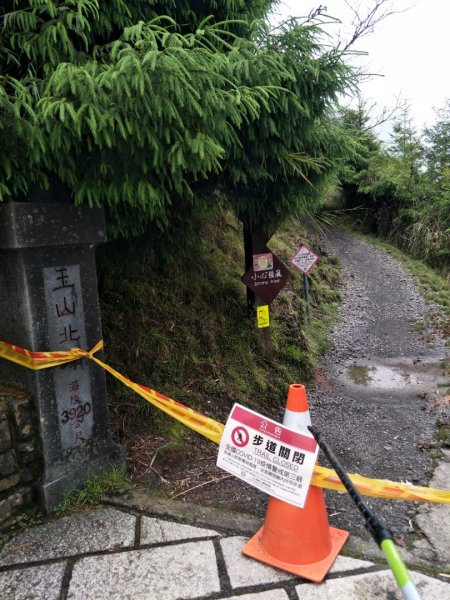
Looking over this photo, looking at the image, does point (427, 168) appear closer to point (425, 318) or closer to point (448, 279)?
point (448, 279)

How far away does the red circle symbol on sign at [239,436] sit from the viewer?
292cm

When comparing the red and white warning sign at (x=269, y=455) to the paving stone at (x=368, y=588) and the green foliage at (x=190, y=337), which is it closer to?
the paving stone at (x=368, y=588)

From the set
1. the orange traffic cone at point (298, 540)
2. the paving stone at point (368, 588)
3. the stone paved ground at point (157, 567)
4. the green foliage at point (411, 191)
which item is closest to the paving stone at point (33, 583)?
the stone paved ground at point (157, 567)

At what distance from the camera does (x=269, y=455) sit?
9.27ft

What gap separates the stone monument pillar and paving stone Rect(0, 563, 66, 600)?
525 millimetres

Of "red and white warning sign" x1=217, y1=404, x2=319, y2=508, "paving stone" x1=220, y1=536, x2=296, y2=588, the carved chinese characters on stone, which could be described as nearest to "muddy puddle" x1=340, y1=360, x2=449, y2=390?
"red and white warning sign" x1=217, y1=404, x2=319, y2=508

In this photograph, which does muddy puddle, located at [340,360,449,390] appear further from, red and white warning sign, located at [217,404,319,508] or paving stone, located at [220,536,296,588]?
paving stone, located at [220,536,296,588]

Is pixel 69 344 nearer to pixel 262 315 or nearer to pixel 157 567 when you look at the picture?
pixel 157 567

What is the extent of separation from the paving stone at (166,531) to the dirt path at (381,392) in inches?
40.3

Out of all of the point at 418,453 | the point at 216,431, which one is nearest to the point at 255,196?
the point at 216,431

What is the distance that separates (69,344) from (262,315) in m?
3.73

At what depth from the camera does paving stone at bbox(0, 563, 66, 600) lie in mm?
2525

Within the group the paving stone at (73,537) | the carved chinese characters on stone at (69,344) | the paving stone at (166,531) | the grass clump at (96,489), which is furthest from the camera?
the grass clump at (96,489)

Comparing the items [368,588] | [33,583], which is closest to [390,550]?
[368,588]
